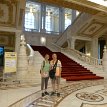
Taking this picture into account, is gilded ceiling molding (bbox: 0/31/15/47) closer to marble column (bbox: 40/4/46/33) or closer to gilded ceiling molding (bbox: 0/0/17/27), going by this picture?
gilded ceiling molding (bbox: 0/0/17/27)

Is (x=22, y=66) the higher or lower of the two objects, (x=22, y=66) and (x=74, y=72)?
the higher

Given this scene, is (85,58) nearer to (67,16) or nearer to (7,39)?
(7,39)

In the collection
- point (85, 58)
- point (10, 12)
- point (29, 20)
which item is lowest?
point (85, 58)

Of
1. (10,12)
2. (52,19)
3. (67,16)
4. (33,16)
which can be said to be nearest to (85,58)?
(10,12)

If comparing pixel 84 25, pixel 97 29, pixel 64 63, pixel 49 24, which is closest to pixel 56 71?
pixel 64 63

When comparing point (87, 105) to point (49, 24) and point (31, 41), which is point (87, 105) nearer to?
point (31, 41)

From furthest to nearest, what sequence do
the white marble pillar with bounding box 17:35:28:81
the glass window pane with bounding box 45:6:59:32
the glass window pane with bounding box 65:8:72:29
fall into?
the glass window pane with bounding box 65:8:72:29 < the glass window pane with bounding box 45:6:59:32 < the white marble pillar with bounding box 17:35:28:81

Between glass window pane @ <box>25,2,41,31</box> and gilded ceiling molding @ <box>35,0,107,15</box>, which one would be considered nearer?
gilded ceiling molding @ <box>35,0,107,15</box>

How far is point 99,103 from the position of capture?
17.0ft

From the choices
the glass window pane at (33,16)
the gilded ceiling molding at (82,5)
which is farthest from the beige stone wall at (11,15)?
the glass window pane at (33,16)

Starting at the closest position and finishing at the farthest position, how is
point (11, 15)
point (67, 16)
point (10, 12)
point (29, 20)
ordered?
point (10, 12), point (11, 15), point (29, 20), point (67, 16)

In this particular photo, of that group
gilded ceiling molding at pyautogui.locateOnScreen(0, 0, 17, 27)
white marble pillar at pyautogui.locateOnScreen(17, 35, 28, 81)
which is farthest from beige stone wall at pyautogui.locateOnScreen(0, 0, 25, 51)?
white marble pillar at pyautogui.locateOnScreen(17, 35, 28, 81)

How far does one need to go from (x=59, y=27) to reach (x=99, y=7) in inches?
327

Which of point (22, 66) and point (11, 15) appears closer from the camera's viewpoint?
point (22, 66)
